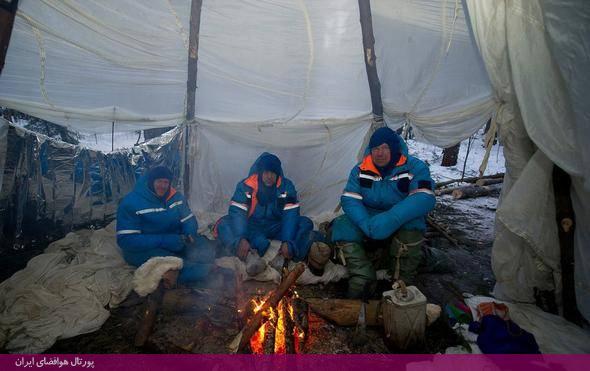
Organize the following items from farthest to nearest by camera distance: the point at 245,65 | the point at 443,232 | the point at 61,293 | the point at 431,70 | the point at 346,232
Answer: the point at 443,232 → the point at 245,65 → the point at 431,70 → the point at 346,232 → the point at 61,293

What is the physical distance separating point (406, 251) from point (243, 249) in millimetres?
1724

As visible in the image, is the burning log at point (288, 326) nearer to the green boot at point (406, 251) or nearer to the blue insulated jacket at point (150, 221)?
the green boot at point (406, 251)

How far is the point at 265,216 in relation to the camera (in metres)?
4.05

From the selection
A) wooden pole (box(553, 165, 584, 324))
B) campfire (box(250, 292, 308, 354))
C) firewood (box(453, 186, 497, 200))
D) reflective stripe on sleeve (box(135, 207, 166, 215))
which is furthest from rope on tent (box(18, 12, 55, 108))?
firewood (box(453, 186, 497, 200))

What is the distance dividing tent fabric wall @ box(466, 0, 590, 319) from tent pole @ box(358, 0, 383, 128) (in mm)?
1426

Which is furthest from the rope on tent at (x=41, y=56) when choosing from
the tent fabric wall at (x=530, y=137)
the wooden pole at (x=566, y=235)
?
the wooden pole at (x=566, y=235)

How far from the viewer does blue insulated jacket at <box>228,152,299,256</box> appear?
153 inches

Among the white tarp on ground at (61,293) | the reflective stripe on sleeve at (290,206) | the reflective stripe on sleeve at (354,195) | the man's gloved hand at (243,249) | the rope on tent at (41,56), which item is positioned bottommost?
the white tarp on ground at (61,293)

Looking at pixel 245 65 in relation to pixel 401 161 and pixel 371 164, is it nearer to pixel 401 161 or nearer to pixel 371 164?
pixel 371 164

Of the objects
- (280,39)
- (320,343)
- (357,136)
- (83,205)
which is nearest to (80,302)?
(83,205)

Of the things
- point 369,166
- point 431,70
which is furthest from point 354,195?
point 431,70

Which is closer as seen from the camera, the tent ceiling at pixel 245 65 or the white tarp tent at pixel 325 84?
the white tarp tent at pixel 325 84

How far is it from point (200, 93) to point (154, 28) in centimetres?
101

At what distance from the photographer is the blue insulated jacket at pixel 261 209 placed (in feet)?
12.8
